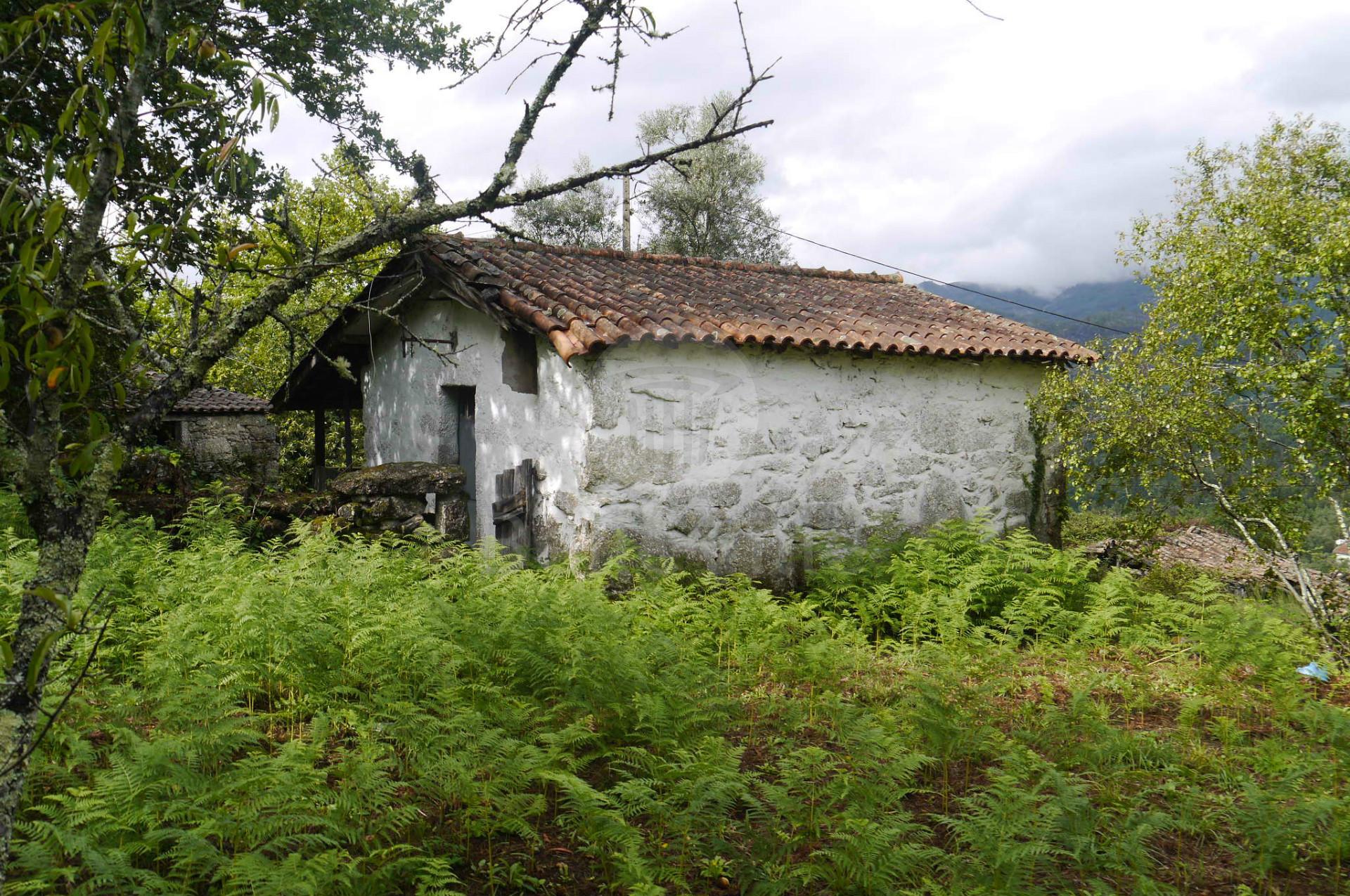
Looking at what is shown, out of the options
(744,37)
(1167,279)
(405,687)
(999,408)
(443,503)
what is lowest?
(405,687)

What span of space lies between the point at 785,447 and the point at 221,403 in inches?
692

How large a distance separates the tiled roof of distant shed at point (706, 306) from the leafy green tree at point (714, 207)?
12.7 m

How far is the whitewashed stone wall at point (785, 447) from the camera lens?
24.1 feet

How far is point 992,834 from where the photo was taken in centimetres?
301

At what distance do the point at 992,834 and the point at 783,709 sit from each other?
154 cm

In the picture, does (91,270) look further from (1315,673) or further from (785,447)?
(1315,673)

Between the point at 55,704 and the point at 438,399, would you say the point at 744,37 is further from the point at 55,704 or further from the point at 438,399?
the point at 438,399

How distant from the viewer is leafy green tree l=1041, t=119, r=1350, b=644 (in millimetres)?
6551

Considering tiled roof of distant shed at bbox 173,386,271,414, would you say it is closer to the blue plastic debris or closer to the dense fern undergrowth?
the dense fern undergrowth

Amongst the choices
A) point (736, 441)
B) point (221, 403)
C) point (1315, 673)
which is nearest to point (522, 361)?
point (736, 441)

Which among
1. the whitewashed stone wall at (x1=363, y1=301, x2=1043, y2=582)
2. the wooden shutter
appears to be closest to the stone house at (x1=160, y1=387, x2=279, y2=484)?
the whitewashed stone wall at (x1=363, y1=301, x2=1043, y2=582)

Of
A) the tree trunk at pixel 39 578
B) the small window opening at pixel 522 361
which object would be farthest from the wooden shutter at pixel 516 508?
the tree trunk at pixel 39 578

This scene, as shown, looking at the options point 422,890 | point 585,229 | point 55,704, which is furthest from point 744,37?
point 585,229

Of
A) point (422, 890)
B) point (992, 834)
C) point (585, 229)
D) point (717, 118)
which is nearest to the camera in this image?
point (422, 890)
